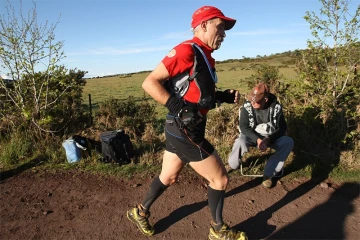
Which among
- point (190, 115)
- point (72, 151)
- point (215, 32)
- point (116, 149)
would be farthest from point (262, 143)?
point (72, 151)

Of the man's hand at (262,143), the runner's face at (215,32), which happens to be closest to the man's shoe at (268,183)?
the man's hand at (262,143)

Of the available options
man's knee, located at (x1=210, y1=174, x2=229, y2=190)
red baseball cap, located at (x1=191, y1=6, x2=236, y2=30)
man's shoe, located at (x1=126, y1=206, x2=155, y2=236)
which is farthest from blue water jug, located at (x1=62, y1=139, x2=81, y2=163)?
red baseball cap, located at (x1=191, y1=6, x2=236, y2=30)

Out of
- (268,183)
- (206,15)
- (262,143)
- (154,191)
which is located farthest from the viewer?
(268,183)

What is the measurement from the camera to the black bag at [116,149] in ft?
16.2

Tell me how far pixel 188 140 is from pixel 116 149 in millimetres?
2499

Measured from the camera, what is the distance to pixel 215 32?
266 cm

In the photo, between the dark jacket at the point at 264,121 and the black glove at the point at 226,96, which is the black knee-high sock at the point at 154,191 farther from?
the dark jacket at the point at 264,121

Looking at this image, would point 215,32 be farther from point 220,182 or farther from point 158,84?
point 220,182

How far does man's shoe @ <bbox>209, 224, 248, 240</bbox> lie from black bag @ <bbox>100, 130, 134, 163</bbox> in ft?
7.73

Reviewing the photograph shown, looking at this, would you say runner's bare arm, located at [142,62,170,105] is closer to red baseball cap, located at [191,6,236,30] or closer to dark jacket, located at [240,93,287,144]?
red baseball cap, located at [191,6,236,30]

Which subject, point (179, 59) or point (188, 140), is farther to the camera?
point (188, 140)

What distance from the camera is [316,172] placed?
15.5 feet

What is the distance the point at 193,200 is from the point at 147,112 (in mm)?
3544

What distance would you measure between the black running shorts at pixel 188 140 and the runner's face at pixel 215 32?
72 centimetres
